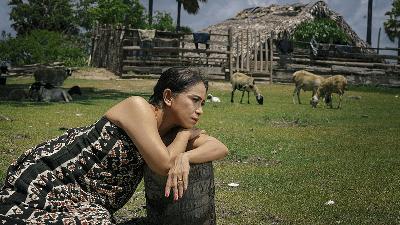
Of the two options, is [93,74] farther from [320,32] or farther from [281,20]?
[320,32]

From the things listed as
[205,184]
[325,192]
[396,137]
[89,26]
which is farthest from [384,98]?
[89,26]

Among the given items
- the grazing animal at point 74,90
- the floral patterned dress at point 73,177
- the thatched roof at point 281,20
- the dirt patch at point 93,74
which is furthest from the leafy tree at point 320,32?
the floral patterned dress at point 73,177

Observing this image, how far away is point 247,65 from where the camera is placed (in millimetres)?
29766

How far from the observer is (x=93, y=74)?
31.3 metres

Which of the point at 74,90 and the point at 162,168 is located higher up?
the point at 162,168

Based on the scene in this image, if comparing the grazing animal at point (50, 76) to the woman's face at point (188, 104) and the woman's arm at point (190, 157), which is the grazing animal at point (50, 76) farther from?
the woman's face at point (188, 104)

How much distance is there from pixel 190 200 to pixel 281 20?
32761mm

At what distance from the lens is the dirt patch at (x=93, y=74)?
99.4ft

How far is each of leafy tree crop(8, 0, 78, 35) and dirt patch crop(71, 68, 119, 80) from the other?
41.0ft

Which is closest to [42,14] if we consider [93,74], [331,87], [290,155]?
[93,74]

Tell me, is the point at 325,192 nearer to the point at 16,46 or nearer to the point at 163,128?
the point at 163,128

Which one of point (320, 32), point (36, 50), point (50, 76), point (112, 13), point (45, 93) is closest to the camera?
point (45, 93)

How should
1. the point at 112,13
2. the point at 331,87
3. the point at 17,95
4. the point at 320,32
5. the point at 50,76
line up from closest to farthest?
the point at 17,95
the point at 331,87
the point at 50,76
the point at 320,32
the point at 112,13

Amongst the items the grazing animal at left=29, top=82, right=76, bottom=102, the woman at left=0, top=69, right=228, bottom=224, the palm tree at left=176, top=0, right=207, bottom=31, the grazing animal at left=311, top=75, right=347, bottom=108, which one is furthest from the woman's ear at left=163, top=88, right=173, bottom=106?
the palm tree at left=176, top=0, right=207, bottom=31
